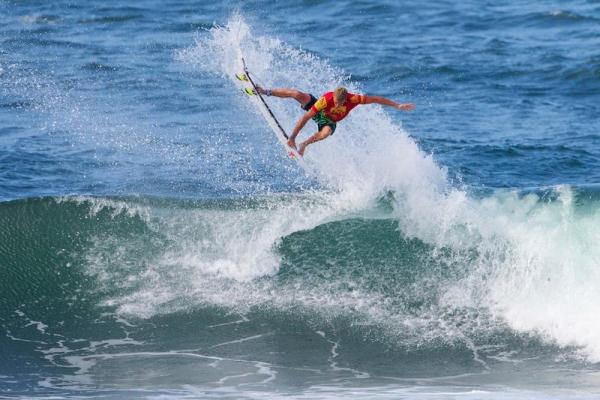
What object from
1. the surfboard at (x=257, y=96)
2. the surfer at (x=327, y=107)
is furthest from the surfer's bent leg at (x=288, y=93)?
the surfboard at (x=257, y=96)

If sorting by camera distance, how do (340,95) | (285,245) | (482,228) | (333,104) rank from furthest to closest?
(285,245) → (482,228) → (333,104) → (340,95)

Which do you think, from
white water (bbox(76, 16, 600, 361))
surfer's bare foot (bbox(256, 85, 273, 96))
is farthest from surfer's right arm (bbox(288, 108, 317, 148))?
white water (bbox(76, 16, 600, 361))

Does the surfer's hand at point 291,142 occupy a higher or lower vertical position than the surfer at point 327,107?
lower

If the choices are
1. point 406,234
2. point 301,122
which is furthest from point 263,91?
point 406,234

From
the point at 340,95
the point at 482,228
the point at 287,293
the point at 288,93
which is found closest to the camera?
the point at 287,293

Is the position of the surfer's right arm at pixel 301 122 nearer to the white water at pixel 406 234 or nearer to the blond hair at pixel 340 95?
the blond hair at pixel 340 95

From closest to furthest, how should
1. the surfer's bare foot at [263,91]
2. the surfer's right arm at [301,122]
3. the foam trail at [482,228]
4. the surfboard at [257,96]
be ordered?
the foam trail at [482,228] → the surfer's right arm at [301,122] → the surfer's bare foot at [263,91] → the surfboard at [257,96]

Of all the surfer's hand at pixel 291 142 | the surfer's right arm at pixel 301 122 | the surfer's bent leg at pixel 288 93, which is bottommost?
the surfer's hand at pixel 291 142

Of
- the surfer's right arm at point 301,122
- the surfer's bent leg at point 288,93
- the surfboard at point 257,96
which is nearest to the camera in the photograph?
the surfer's right arm at point 301,122

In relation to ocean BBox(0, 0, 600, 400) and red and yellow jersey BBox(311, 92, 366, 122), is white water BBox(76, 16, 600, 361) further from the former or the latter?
red and yellow jersey BBox(311, 92, 366, 122)

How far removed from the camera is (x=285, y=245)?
14484mm

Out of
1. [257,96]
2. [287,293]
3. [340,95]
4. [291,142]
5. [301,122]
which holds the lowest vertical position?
[287,293]

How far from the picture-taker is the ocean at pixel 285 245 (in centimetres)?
1202

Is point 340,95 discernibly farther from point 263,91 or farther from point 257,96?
point 257,96
